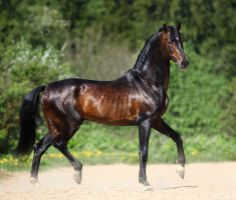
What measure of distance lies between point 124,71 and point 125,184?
9.73m

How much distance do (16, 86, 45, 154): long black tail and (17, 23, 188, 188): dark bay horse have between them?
8cm

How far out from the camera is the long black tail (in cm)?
1069

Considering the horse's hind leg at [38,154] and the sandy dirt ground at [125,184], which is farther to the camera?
the horse's hind leg at [38,154]

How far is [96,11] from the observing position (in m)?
30.5

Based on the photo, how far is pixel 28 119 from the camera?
1081 centimetres

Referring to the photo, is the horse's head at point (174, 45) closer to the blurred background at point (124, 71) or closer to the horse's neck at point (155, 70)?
the horse's neck at point (155, 70)

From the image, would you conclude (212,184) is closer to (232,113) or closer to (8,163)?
(8,163)

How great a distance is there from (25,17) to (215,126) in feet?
22.1

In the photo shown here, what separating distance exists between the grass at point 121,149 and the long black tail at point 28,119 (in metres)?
2.25

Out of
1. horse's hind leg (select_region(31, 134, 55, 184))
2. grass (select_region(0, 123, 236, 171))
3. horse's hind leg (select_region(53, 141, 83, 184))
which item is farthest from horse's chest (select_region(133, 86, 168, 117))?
grass (select_region(0, 123, 236, 171))

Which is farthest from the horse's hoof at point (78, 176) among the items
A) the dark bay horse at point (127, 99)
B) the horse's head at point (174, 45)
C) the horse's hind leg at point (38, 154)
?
the horse's head at point (174, 45)

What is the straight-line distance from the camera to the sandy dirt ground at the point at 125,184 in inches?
357

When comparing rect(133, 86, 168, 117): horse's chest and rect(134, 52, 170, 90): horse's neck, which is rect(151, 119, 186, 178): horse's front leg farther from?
rect(134, 52, 170, 90): horse's neck

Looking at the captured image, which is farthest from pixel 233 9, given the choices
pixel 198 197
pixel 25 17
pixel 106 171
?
pixel 198 197
